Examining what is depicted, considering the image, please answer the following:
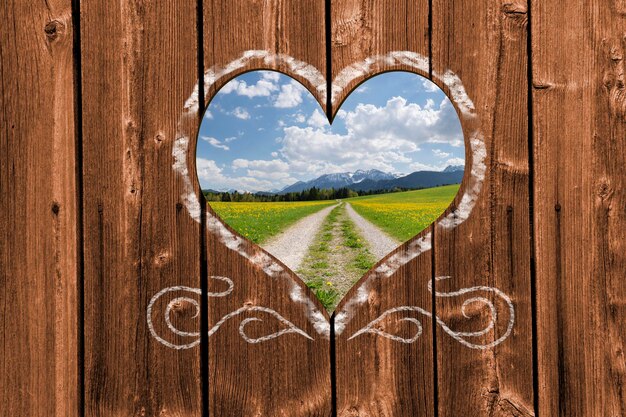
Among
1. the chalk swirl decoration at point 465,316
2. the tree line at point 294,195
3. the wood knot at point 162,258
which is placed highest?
the tree line at point 294,195

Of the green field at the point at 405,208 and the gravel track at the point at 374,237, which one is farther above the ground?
the green field at the point at 405,208

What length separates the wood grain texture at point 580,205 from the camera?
1706 millimetres

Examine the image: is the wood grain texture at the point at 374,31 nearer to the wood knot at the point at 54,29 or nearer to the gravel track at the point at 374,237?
the gravel track at the point at 374,237

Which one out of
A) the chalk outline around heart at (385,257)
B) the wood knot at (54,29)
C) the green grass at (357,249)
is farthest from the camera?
the wood knot at (54,29)

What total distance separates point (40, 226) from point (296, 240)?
1115mm

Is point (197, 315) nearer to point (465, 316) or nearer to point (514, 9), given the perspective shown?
point (465, 316)

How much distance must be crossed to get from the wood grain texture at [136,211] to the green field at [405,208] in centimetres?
71

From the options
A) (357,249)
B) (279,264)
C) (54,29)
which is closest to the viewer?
(357,249)

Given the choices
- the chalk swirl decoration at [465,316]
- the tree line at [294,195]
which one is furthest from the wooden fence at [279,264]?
the tree line at [294,195]

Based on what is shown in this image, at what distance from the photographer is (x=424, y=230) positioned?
1666 millimetres

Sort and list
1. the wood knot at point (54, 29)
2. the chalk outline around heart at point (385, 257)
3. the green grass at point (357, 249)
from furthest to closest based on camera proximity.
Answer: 1. the wood knot at point (54, 29)
2. the chalk outline around heart at point (385, 257)
3. the green grass at point (357, 249)

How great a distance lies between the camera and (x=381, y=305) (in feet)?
5.45

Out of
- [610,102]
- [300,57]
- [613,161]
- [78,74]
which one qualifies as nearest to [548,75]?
[610,102]

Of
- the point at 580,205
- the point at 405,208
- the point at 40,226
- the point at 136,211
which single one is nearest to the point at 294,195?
the point at 405,208
